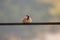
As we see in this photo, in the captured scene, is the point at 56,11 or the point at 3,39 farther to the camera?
the point at 56,11

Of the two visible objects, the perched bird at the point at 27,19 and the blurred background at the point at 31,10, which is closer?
the perched bird at the point at 27,19

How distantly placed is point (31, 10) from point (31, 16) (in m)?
0.06

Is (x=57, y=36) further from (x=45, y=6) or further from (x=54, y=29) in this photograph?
(x=45, y=6)

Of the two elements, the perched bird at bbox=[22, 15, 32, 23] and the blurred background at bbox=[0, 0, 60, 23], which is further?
the blurred background at bbox=[0, 0, 60, 23]

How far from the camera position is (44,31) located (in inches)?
43.5

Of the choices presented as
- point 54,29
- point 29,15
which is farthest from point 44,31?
point 29,15

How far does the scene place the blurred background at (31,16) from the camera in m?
1.08

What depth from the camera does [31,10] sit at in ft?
3.80

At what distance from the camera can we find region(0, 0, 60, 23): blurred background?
3.71 ft

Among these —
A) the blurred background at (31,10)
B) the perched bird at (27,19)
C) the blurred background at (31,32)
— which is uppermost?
the blurred background at (31,10)

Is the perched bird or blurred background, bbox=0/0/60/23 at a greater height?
blurred background, bbox=0/0/60/23

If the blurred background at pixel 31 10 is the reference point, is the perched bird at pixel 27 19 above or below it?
below

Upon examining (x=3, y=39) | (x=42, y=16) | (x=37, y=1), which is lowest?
(x=3, y=39)

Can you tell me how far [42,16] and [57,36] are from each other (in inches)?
8.6
